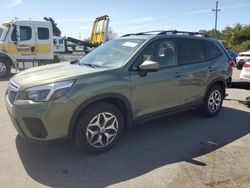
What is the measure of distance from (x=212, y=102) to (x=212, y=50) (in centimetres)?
111

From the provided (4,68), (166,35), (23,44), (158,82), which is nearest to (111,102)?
(158,82)

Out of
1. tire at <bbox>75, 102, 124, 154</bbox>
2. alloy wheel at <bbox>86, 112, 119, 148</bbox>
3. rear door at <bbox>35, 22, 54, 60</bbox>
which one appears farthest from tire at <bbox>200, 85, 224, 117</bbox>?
rear door at <bbox>35, 22, 54, 60</bbox>

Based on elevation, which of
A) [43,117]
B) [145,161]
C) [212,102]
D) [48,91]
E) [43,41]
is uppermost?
[43,41]

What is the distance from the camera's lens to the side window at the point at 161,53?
4877 mm

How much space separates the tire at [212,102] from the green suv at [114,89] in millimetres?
22

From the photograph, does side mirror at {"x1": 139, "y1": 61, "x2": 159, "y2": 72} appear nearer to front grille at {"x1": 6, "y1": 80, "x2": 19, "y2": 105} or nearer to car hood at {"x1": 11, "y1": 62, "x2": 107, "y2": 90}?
car hood at {"x1": 11, "y1": 62, "x2": 107, "y2": 90}

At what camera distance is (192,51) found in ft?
19.1

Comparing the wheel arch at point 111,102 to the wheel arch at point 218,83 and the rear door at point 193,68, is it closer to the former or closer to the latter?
the rear door at point 193,68

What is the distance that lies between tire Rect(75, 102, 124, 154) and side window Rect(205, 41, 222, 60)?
2.72m

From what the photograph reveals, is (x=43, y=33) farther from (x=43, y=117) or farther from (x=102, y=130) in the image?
(x=43, y=117)

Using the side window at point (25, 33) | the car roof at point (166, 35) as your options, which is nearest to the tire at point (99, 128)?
the car roof at point (166, 35)

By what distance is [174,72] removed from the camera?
523 centimetres

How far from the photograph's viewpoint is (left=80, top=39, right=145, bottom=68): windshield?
15.7 feet

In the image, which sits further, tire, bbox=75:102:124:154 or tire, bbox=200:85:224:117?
tire, bbox=200:85:224:117
